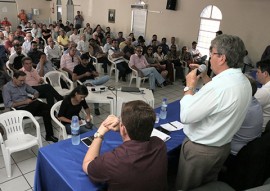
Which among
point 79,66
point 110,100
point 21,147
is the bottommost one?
point 21,147

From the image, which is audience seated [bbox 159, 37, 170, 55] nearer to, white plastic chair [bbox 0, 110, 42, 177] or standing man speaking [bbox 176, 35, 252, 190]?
white plastic chair [bbox 0, 110, 42, 177]

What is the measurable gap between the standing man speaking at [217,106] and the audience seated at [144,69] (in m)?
4.16

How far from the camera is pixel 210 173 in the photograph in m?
1.87

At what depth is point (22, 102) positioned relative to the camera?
11.1ft

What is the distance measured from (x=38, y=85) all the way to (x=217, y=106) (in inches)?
140

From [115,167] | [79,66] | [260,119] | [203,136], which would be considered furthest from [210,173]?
[79,66]

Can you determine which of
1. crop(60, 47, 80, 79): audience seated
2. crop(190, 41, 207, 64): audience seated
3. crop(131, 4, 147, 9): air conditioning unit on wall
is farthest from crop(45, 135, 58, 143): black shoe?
crop(131, 4, 147, 9): air conditioning unit on wall

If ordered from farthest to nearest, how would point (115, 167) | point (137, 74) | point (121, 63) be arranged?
point (121, 63) < point (137, 74) < point (115, 167)

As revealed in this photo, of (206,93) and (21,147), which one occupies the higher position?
(206,93)

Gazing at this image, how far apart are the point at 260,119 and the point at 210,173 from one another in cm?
69

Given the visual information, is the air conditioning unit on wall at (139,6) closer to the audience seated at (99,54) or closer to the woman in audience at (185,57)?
the woman in audience at (185,57)

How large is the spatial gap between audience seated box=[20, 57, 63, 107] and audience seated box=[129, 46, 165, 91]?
94.6 inches

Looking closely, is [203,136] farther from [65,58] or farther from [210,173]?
[65,58]

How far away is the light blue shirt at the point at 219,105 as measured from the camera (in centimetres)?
150
